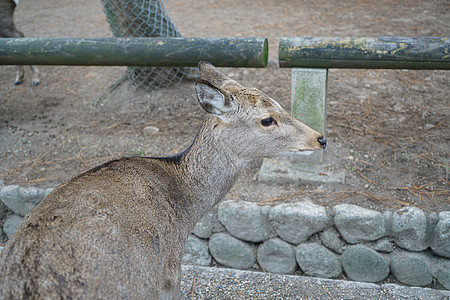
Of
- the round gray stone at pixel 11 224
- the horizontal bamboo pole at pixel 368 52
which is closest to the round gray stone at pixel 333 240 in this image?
the horizontal bamboo pole at pixel 368 52

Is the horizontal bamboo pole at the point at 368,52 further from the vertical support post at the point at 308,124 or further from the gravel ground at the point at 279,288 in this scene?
the gravel ground at the point at 279,288

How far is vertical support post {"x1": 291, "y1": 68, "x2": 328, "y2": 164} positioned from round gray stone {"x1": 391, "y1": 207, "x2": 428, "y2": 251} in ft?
3.82

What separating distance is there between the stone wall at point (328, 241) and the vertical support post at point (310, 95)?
2.96 feet

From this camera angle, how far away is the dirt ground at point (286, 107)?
493cm

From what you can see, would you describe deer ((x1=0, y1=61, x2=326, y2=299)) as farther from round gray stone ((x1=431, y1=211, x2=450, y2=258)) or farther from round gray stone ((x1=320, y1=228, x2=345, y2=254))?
round gray stone ((x1=431, y1=211, x2=450, y2=258))

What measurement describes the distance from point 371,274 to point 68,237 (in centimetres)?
329

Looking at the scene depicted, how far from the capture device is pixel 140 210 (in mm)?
2811

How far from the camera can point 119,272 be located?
2408 mm

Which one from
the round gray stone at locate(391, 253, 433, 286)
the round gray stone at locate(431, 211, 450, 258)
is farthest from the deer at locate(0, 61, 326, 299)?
the round gray stone at locate(391, 253, 433, 286)

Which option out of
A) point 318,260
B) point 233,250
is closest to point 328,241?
point 318,260

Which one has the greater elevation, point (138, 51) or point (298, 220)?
point (138, 51)

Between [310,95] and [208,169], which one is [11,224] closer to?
[208,169]

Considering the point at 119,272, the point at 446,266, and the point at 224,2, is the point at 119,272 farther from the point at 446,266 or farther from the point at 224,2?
the point at 224,2

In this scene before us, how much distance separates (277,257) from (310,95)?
1.74m
